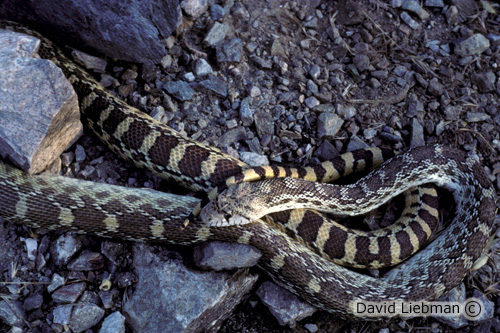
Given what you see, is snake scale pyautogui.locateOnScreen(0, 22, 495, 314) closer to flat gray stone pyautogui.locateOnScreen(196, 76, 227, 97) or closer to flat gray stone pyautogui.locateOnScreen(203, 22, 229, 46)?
flat gray stone pyautogui.locateOnScreen(196, 76, 227, 97)

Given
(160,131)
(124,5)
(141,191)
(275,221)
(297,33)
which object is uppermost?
(124,5)

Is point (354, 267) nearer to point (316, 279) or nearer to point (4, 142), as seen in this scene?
point (316, 279)

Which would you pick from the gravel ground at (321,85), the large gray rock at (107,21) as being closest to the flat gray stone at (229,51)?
the gravel ground at (321,85)

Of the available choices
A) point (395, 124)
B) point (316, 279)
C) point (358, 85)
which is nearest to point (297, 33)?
point (358, 85)

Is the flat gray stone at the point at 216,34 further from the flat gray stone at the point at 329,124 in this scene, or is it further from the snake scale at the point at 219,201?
the flat gray stone at the point at 329,124

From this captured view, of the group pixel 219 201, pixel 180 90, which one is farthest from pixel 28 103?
pixel 219 201

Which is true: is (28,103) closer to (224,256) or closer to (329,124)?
(224,256)
